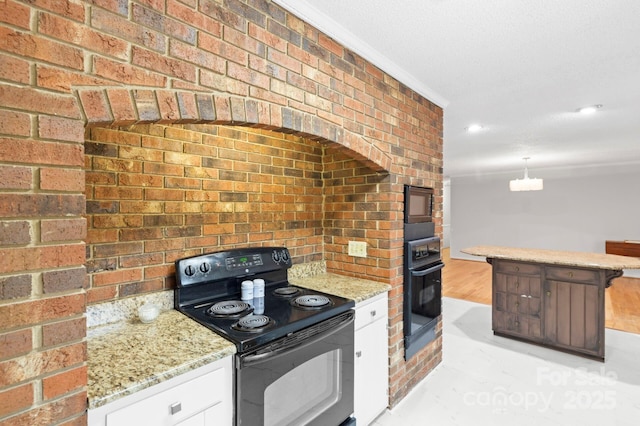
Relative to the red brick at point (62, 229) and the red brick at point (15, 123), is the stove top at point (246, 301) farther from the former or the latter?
the red brick at point (15, 123)

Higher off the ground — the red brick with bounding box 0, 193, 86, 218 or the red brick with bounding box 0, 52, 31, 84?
the red brick with bounding box 0, 52, 31, 84

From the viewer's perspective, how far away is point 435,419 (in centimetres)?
212

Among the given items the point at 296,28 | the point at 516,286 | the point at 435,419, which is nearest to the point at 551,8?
the point at 296,28

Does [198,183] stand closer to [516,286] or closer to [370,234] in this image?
[370,234]

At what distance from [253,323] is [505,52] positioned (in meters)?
2.10

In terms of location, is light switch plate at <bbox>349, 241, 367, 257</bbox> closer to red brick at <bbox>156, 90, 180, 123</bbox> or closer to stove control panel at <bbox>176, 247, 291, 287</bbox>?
stove control panel at <bbox>176, 247, 291, 287</bbox>

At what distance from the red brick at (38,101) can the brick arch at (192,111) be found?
0.11 feet

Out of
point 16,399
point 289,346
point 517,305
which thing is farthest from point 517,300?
point 16,399

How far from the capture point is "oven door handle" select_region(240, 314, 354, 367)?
4.15 feet

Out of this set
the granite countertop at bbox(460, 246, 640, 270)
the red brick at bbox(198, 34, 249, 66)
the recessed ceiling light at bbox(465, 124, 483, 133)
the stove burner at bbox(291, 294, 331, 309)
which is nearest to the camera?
the red brick at bbox(198, 34, 249, 66)

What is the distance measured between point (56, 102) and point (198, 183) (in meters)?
0.98

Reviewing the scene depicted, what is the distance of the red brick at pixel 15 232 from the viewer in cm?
78

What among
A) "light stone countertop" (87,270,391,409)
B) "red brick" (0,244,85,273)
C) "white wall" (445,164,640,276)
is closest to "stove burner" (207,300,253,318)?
"light stone countertop" (87,270,391,409)

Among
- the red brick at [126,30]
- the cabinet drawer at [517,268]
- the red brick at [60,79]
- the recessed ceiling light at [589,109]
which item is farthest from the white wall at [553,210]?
the red brick at [60,79]
